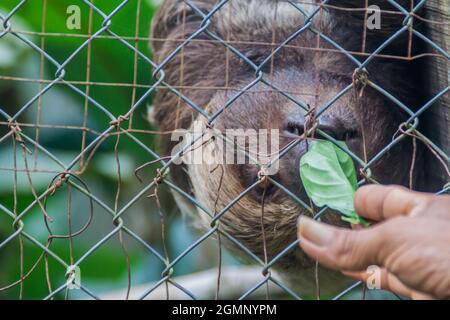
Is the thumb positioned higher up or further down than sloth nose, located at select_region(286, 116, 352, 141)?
further down

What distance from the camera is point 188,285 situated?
5109 millimetres

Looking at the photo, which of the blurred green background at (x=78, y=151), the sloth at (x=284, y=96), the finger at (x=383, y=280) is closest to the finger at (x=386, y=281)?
the finger at (x=383, y=280)

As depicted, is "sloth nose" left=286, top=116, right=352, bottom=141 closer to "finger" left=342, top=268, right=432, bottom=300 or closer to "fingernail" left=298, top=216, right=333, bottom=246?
"finger" left=342, top=268, right=432, bottom=300

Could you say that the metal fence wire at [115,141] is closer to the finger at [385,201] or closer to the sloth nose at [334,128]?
the sloth nose at [334,128]

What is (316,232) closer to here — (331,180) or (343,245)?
(343,245)

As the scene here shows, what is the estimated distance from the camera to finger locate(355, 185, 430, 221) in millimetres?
1834

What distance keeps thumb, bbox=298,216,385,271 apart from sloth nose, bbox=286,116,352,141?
1363mm

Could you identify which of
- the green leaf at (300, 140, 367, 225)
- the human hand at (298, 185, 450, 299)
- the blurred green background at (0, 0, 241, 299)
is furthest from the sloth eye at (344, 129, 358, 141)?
the blurred green background at (0, 0, 241, 299)

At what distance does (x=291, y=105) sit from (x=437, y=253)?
1.66 metres

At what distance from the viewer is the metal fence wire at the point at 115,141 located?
97.3 inches

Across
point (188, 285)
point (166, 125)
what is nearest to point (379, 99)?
point (166, 125)

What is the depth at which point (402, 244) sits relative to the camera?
66.6 inches
